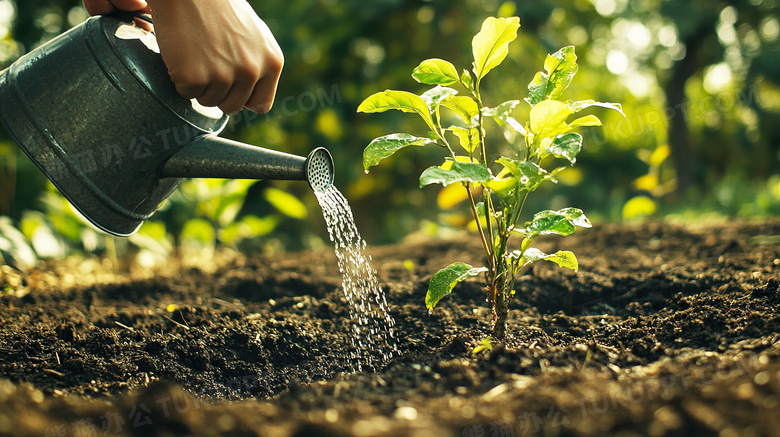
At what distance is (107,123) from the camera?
1.64 metres

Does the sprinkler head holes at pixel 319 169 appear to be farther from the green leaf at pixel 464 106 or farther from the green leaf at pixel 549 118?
the green leaf at pixel 549 118

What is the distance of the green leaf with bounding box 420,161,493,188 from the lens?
4.26 ft

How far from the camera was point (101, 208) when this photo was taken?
1.72 m

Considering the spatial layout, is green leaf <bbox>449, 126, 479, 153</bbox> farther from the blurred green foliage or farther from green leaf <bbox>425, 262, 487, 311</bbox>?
the blurred green foliage

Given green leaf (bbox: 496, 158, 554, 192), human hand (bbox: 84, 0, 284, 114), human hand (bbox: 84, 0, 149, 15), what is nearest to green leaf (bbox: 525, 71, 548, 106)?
green leaf (bbox: 496, 158, 554, 192)

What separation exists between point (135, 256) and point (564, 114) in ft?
11.6

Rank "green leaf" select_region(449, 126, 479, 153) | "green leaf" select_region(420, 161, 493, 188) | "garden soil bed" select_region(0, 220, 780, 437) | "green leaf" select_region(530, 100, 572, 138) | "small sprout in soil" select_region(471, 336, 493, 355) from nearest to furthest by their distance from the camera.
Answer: "garden soil bed" select_region(0, 220, 780, 437)
"green leaf" select_region(420, 161, 493, 188)
"green leaf" select_region(530, 100, 572, 138)
"small sprout in soil" select_region(471, 336, 493, 355)
"green leaf" select_region(449, 126, 479, 153)

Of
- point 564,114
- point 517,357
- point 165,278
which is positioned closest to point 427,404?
point 517,357

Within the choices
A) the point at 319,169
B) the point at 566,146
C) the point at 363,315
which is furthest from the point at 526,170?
the point at 363,315

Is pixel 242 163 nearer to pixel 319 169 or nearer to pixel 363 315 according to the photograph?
pixel 319 169

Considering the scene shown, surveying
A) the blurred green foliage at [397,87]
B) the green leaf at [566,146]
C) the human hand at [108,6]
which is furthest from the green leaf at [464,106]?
the blurred green foliage at [397,87]

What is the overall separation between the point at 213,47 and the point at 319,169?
44cm

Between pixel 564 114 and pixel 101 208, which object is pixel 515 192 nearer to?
pixel 564 114

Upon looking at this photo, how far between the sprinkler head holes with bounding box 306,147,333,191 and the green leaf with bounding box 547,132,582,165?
630 mm
